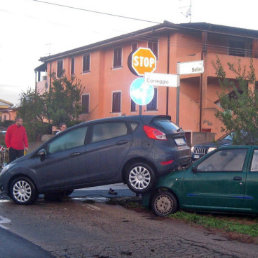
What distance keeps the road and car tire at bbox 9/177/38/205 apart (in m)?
0.28

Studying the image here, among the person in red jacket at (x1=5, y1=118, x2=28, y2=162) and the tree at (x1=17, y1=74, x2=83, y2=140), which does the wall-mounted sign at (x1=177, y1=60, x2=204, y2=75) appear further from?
the tree at (x1=17, y1=74, x2=83, y2=140)

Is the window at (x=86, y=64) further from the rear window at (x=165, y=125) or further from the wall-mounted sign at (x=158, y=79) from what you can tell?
the rear window at (x=165, y=125)

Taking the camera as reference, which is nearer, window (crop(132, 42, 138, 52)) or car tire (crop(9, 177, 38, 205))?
car tire (crop(9, 177, 38, 205))

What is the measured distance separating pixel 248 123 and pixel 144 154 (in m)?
2.75

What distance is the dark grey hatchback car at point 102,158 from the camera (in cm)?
961

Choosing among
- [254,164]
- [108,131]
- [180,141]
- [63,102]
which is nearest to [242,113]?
[180,141]

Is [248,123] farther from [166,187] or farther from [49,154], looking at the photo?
[49,154]

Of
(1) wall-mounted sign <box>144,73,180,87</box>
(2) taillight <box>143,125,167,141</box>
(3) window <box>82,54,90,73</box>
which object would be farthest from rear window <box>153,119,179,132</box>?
(3) window <box>82,54,90,73</box>

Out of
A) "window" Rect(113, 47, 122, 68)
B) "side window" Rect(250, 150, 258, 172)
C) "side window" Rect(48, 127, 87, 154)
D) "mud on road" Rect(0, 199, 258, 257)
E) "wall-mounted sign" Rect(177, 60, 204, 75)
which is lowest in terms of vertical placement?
"mud on road" Rect(0, 199, 258, 257)

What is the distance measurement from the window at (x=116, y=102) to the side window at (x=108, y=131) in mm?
23235

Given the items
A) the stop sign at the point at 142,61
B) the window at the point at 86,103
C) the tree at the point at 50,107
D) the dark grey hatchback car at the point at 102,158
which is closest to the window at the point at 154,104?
the tree at the point at 50,107

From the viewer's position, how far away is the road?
22.0 ft

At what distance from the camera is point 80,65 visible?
3725 centimetres

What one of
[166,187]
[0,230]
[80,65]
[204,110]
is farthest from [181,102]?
[0,230]
